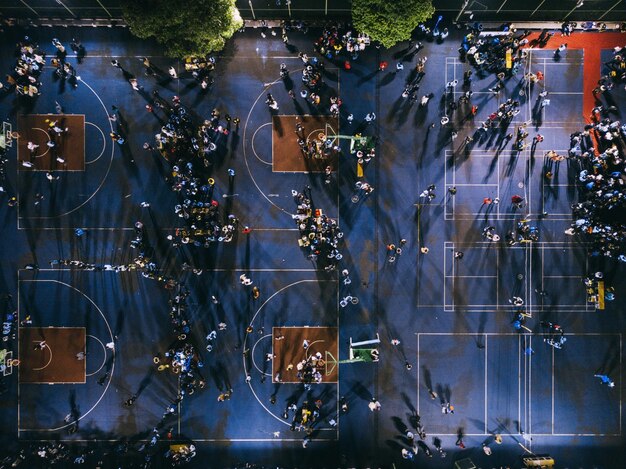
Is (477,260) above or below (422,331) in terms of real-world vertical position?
above

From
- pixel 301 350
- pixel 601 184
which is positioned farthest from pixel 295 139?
pixel 601 184

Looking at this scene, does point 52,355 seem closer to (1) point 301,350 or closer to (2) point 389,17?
(1) point 301,350

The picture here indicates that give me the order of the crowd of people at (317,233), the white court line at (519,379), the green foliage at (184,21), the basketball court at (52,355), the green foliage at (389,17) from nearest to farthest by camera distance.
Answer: the green foliage at (184,21)
the green foliage at (389,17)
the crowd of people at (317,233)
the basketball court at (52,355)
the white court line at (519,379)

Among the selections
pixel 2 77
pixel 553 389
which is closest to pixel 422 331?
pixel 553 389

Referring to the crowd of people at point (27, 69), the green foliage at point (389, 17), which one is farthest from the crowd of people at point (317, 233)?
the crowd of people at point (27, 69)

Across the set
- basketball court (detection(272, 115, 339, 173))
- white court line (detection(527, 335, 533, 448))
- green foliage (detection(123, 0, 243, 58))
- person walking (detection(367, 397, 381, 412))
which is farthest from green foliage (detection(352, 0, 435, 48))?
person walking (detection(367, 397, 381, 412))

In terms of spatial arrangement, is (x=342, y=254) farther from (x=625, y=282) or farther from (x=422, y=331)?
(x=625, y=282)

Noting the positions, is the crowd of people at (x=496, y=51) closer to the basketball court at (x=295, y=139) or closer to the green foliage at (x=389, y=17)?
the green foliage at (x=389, y=17)

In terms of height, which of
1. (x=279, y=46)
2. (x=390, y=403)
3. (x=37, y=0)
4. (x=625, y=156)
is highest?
(x=37, y=0)
